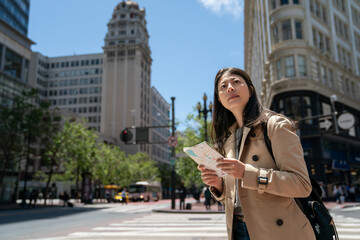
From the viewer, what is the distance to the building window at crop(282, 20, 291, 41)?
2814 cm

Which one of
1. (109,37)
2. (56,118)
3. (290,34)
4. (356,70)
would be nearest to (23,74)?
(56,118)

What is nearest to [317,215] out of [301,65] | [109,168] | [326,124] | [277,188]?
[277,188]

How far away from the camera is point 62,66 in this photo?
106 metres

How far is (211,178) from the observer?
2.21m

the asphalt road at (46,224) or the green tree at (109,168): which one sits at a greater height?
the green tree at (109,168)

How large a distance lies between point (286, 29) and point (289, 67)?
3874 mm

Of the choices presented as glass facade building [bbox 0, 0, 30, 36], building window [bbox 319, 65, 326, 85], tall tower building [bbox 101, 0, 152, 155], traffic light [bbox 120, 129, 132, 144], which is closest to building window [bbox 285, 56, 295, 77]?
building window [bbox 319, 65, 326, 85]

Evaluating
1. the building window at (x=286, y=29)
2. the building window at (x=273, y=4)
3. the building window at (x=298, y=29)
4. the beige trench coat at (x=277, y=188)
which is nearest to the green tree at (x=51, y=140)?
the building window at (x=286, y=29)

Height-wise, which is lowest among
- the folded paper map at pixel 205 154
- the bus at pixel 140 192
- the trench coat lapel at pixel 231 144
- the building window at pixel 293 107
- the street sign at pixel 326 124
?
the bus at pixel 140 192

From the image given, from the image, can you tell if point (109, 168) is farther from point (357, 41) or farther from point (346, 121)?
point (346, 121)

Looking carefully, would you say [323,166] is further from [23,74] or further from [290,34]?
[23,74]

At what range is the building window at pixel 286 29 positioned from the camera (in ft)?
92.3

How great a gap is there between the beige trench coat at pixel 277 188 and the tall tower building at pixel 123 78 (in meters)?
91.4

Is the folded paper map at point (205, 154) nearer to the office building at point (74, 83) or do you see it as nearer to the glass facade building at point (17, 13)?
the glass facade building at point (17, 13)
